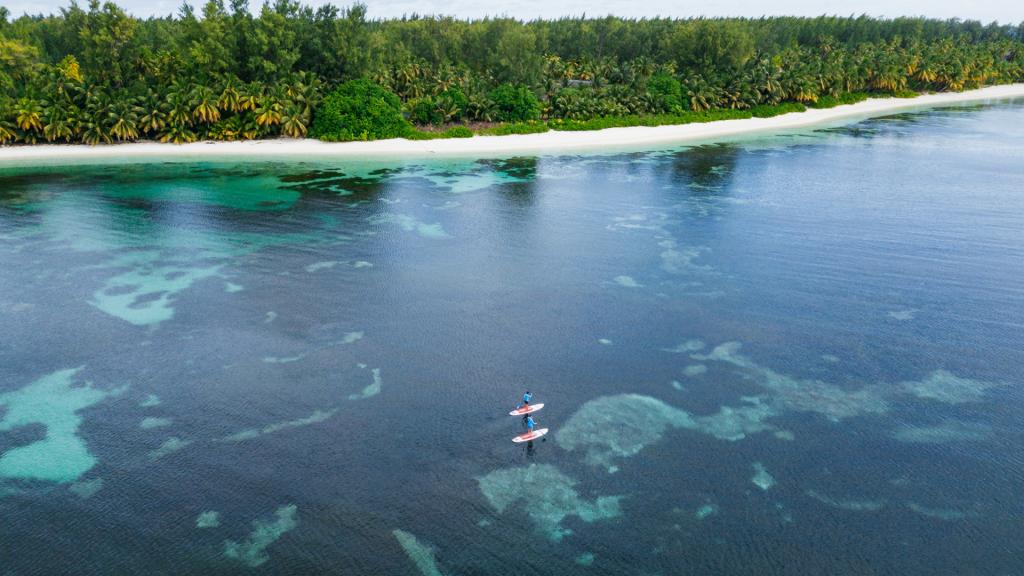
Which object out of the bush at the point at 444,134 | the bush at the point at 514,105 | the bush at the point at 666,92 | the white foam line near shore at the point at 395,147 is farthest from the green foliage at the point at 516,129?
the bush at the point at 666,92

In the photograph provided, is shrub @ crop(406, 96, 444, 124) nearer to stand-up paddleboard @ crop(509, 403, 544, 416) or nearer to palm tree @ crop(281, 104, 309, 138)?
palm tree @ crop(281, 104, 309, 138)

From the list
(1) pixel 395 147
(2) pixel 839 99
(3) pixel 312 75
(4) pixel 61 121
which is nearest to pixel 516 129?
(1) pixel 395 147

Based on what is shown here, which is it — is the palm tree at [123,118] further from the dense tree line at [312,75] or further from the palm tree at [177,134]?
the palm tree at [177,134]

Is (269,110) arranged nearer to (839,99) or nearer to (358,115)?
(358,115)

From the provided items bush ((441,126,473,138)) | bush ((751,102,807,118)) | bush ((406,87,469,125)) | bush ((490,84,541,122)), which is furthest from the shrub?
bush ((751,102,807,118))

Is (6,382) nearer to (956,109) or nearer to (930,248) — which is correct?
(930,248)
